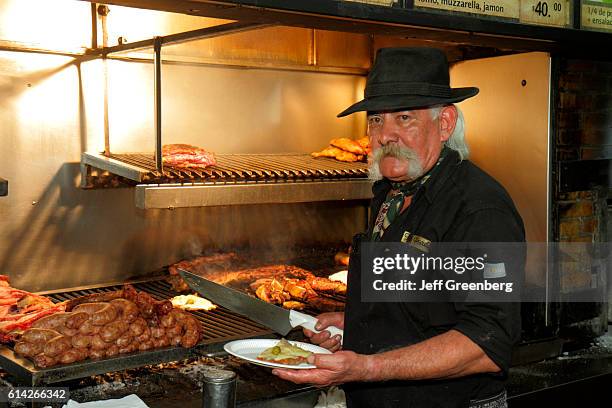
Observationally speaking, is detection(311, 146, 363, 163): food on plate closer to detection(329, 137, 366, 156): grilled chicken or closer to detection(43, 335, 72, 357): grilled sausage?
detection(329, 137, 366, 156): grilled chicken

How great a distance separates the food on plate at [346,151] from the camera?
5.63m

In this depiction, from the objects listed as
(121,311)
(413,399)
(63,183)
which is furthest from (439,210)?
(63,183)

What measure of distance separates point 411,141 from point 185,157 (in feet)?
6.50

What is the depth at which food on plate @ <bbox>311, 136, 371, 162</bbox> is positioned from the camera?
5629 mm

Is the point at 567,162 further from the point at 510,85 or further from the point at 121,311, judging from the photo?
the point at 121,311

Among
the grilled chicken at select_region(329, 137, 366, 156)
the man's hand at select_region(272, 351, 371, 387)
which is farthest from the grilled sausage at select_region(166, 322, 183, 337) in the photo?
the grilled chicken at select_region(329, 137, 366, 156)

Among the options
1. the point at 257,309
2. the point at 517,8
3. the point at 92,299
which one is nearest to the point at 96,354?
the point at 92,299

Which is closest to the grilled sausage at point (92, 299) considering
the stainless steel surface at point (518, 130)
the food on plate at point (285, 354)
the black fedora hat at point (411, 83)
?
the food on plate at point (285, 354)

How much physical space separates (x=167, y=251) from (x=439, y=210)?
2.83 m

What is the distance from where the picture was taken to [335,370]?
2684 millimetres

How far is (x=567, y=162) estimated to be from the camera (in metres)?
4.91

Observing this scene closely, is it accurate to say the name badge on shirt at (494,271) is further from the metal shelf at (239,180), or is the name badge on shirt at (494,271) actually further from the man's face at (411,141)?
the metal shelf at (239,180)

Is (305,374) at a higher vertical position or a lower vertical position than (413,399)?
higher

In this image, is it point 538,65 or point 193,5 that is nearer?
point 193,5
